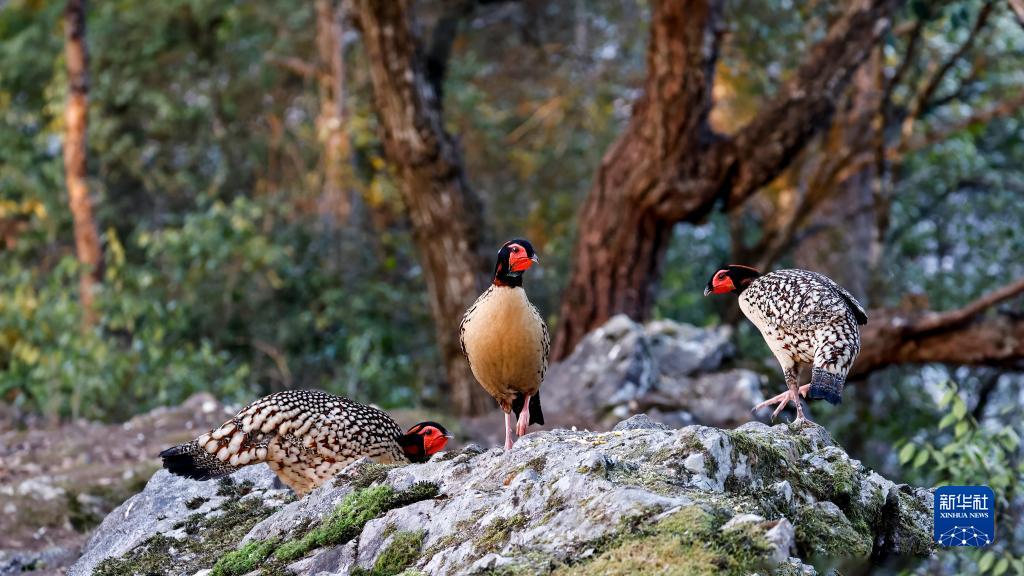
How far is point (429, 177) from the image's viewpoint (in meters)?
13.2

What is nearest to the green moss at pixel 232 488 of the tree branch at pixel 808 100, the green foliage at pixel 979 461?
the green foliage at pixel 979 461

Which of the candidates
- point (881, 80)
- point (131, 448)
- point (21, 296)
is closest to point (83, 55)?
point (21, 296)

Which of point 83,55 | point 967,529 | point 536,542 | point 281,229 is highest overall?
point 83,55

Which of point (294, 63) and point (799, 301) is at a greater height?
point (294, 63)

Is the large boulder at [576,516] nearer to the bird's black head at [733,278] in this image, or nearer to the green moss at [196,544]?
the green moss at [196,544]

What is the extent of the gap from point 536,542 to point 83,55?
12978mm

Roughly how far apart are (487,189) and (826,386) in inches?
626

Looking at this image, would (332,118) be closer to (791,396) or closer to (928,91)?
(928,91)

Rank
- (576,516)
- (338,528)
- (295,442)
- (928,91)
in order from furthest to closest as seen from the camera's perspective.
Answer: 1. (928,91)
2. (295,442)
3. (338,528)
4. (576,516)

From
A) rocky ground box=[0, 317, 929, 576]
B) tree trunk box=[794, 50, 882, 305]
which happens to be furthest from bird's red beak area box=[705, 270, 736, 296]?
tree trunk box=[794, 50, 882, 305]

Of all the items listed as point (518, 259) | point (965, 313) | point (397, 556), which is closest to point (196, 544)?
point (397, 556)

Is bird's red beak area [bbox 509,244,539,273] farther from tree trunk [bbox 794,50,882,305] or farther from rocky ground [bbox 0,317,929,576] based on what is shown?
tree trunk [bbox 794,50,882,305]

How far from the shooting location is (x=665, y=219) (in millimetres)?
12977

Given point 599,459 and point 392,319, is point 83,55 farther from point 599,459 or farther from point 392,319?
point 599,459
